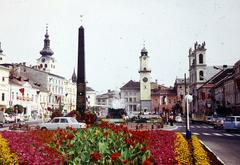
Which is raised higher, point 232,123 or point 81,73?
point 81,73

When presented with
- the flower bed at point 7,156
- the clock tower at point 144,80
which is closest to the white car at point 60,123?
the flower bed at point 7,156

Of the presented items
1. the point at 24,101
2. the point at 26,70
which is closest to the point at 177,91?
the point at 26,70

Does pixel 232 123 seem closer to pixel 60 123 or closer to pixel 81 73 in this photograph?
pixel 81 73

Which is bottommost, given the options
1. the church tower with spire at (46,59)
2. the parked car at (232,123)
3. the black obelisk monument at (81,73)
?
the parked car at (232,123)

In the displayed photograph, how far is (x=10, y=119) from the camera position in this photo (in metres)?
61.6

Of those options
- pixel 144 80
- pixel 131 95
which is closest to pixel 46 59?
pixel 144 80

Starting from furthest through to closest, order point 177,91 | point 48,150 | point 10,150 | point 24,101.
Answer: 1. point 177,91
2. point 24,101
3. point 10,150
4. point 48,150

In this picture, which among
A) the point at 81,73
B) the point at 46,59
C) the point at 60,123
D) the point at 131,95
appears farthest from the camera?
the point at 131,95

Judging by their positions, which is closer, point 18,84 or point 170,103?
point 18,84

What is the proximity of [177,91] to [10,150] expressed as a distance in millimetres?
146266

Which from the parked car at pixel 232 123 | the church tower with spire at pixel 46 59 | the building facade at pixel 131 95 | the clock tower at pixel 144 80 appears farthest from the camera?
the building facade at pixel 131 95

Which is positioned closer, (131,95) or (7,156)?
(7,156)

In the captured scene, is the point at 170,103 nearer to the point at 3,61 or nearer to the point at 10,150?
the point at 3,61

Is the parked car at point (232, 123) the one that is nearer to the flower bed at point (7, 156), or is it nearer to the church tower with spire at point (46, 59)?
the flower bed at point (7, 156)
